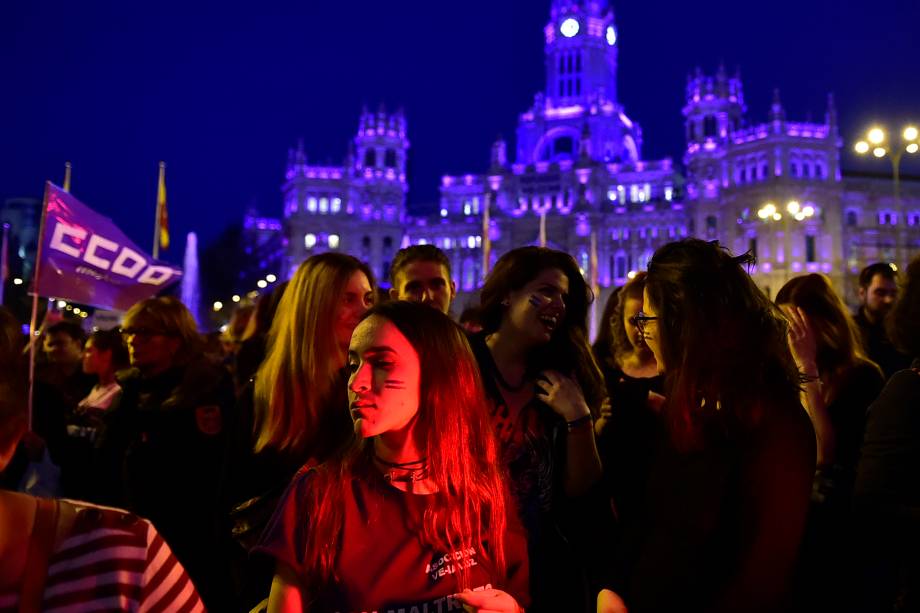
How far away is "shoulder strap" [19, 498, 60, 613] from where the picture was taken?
1695 mm

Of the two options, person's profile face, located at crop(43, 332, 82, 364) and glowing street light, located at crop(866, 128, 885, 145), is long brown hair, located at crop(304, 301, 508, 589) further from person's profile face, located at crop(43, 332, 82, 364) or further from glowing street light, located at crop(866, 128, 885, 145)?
glowing street light, located at crop(866, 128, 885, 145)

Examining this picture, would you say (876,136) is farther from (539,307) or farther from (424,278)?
(539,307)

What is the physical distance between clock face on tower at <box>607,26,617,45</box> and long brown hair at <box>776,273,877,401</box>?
92118mm

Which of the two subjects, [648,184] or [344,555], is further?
[648,184]

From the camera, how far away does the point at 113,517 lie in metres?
1.82

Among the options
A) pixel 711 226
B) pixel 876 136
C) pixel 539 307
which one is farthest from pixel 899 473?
pixel 711 226

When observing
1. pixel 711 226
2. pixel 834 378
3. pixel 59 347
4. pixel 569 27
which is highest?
pixel 569 27

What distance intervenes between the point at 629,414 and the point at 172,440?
3206 mm

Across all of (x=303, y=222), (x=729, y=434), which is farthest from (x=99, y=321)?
(x=303, y=222)

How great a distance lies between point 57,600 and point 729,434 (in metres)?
2.35

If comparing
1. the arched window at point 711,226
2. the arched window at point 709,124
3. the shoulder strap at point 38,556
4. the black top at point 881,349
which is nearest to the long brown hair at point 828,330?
the black top at point 881,349

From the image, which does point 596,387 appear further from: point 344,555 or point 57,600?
point 57,600

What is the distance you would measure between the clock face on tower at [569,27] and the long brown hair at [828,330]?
9077 centimetres

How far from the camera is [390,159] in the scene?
81.2m
